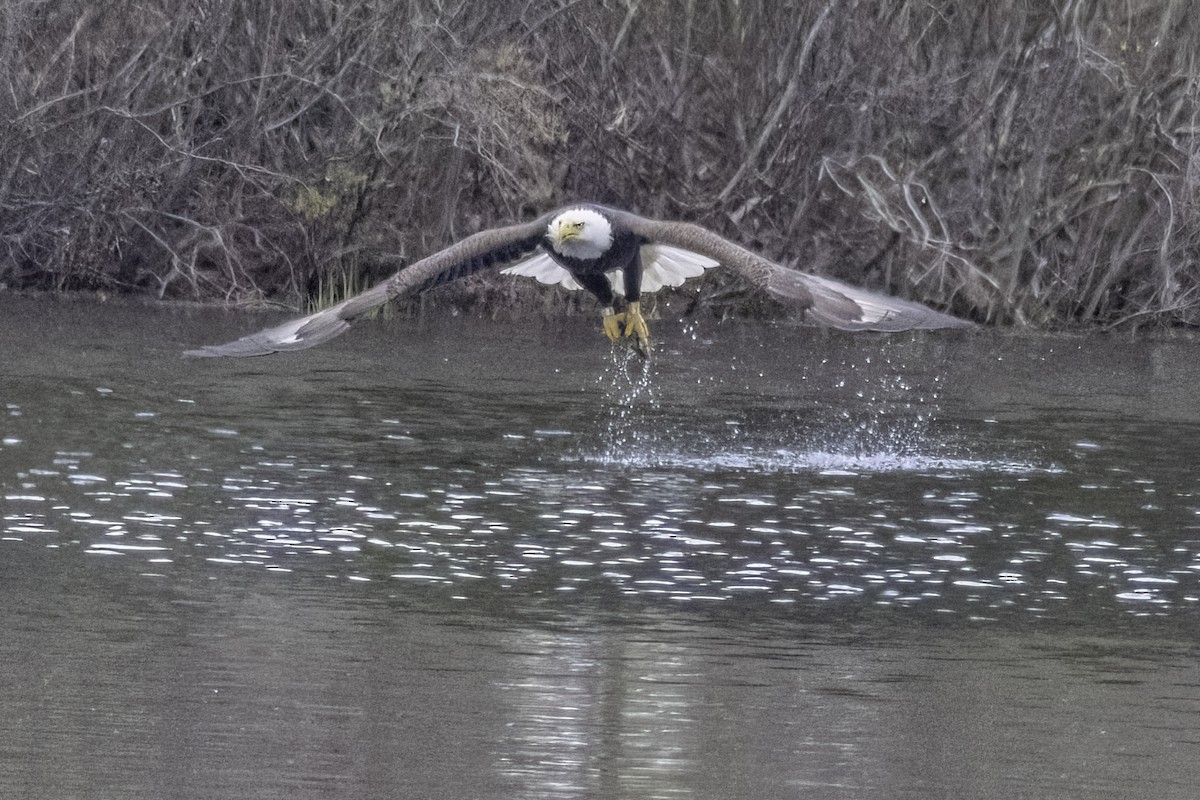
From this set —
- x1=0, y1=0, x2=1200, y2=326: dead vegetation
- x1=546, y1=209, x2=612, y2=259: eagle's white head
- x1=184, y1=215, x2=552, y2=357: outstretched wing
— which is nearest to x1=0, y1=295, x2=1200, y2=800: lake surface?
x1=184, y1=215, x2=552, y2=357: outstretched wing

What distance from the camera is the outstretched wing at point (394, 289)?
26.3ft

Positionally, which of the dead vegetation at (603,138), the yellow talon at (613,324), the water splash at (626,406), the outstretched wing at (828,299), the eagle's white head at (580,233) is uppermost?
the dead vegetation at (603,138)

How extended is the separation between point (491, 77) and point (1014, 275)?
5.21 m

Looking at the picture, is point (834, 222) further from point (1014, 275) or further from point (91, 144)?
point (91, 144)

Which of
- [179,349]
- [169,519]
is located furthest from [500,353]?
[169,519]

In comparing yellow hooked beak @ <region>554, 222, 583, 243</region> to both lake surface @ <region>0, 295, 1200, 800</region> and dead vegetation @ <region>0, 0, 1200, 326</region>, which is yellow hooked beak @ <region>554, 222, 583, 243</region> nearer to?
lake surface @ <region>0, 295, 1200, 800</region>

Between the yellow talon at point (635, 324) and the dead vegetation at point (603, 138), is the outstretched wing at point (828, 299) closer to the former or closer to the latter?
the yellow talon at point (635, 324)

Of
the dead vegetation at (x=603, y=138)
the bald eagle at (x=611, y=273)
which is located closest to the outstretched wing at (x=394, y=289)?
the bald eagle at (x=611, y=273)

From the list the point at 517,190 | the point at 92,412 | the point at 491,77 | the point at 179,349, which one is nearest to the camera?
the point at 92,412

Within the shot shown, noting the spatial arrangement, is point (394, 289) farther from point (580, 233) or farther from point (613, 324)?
point (613, 324)

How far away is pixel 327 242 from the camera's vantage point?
20.9 m

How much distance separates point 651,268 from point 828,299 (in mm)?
3097

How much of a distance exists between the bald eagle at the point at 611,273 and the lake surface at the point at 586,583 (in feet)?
3.03

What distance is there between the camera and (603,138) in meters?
20.9
